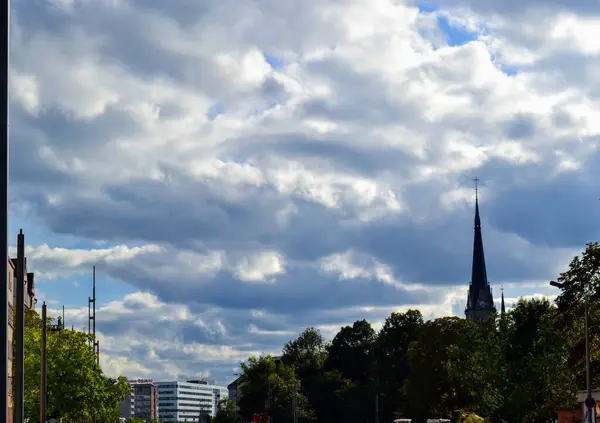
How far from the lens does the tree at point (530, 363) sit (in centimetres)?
8644

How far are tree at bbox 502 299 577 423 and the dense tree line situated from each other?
89mm

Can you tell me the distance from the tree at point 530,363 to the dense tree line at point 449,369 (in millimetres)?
89

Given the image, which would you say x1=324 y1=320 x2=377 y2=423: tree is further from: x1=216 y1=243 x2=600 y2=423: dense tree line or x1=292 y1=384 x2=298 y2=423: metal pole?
x1=292 y1=384 x2=298 y2=423: metal pole

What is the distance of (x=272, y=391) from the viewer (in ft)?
626

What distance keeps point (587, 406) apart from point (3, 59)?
1502 inches

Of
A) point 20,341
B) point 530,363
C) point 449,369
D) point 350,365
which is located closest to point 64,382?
point 530,363

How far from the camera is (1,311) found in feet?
50.8

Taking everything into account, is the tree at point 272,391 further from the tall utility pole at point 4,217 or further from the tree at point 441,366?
the tall utility pole at point 4,217

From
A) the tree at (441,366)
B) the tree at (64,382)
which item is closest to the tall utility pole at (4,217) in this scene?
the tree at (64,382)

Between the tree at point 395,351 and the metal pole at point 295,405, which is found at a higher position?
the tree at point 395,351

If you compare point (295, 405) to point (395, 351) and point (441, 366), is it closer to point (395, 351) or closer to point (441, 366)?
point (395, 351)

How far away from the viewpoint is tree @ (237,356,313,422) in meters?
186

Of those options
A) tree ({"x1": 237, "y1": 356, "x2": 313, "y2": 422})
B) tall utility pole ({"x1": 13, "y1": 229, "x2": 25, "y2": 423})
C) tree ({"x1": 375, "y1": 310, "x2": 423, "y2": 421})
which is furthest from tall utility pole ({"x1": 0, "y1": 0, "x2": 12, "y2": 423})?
tree ({"x1": 237, "y1": 356, "x2": 313, "y2": 422})

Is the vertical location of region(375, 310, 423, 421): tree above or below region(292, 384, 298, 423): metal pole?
above
